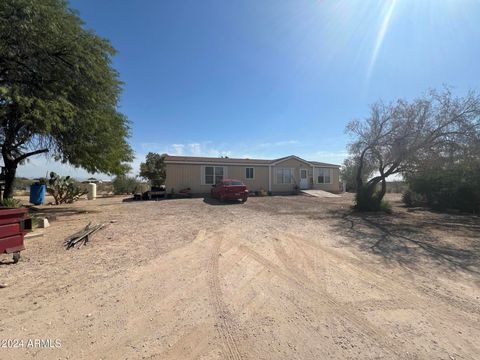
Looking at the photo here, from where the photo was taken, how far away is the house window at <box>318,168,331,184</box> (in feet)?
85.9

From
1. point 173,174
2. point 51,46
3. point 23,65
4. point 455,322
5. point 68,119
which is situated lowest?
point 455,322

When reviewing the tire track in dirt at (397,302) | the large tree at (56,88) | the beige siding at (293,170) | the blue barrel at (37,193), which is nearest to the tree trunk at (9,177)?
the large tree at (56,88)

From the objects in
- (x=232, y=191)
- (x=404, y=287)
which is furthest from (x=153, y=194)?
(x=404, y=287)

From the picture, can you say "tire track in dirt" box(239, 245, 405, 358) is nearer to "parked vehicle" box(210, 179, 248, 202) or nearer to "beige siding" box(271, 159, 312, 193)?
"parked vehicle" box(210, 179, 248, 202)

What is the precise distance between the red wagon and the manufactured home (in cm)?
1473

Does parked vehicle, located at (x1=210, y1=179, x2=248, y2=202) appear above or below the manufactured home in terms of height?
below

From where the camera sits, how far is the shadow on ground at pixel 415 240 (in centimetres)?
540

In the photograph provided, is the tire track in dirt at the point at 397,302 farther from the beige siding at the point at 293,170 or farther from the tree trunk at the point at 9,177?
the beige siding at the point at 293,170

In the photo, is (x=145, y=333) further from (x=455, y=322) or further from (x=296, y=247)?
(x=296, y=247)

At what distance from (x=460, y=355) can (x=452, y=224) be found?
31.9ft

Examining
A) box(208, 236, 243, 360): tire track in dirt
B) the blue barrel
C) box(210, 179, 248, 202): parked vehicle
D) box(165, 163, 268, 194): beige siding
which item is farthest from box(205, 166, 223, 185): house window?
box(208, 236, 243, 360): tire track in dirt

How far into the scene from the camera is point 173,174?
1981 cm

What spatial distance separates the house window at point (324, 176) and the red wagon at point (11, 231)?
976 inches

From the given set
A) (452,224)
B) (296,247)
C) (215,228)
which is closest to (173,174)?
(215,228)
